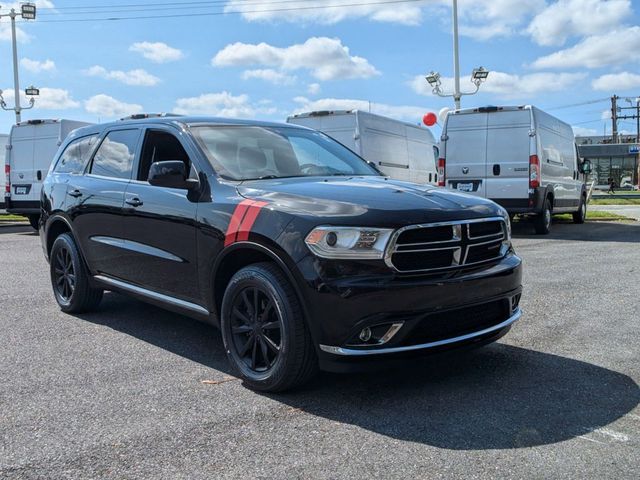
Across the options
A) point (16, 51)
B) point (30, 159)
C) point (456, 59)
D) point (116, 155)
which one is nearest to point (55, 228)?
point (116, 155)

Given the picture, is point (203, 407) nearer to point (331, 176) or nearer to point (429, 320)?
point (429, 320)

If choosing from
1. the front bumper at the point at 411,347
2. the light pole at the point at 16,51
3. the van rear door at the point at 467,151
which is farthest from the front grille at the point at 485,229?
the light pole at the point at 16,51

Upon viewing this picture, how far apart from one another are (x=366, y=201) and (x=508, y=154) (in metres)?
10.1

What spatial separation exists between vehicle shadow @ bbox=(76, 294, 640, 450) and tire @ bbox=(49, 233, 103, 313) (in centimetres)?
160

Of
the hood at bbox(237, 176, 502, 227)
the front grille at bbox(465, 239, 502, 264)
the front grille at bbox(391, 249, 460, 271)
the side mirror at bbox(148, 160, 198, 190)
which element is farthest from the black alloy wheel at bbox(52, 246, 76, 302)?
the front grille at bbox(465, 239, 502, 264)

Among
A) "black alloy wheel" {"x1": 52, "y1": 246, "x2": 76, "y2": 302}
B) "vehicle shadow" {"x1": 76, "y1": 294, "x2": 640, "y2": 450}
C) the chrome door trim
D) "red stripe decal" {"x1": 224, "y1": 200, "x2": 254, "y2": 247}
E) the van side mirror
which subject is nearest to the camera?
"vehicle shadow" {"x1": 76, "y1": 294, "x2": 640, "y2": 450}

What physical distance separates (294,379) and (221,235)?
1037 mm

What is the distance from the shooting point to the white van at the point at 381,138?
1362 centimetres

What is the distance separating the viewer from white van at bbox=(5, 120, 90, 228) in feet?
50.9

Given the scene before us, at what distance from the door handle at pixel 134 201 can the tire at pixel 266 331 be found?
1.35 meters

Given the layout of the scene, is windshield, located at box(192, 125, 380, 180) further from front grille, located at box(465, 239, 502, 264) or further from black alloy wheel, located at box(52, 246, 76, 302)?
black alloy wheel, located at box(52, 246, 76, 302)

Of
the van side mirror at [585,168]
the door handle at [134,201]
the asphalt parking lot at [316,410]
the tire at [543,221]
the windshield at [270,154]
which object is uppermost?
the van side mirror at [585,168]

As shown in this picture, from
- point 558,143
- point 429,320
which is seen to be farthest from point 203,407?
point 558,143

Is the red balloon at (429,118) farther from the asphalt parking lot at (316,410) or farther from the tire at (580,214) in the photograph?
the asphalt parking lot at (316,410)
